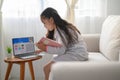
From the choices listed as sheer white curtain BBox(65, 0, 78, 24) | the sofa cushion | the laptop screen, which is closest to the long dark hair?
the sofa cushion

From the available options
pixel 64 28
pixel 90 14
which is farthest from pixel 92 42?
pixel 64 28

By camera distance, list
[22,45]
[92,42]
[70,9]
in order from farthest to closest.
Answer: [70,9]
[92,42]
[22,45]

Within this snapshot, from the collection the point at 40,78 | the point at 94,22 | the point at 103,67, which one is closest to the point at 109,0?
the point at 94,22

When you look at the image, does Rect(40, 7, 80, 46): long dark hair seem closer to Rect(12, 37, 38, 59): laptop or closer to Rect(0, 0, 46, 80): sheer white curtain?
Rect(12, 37, 38, 59): laptop

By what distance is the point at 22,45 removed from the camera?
2.38 meters

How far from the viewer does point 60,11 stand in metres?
3.09

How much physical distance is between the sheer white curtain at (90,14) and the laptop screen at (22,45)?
36.2 inches

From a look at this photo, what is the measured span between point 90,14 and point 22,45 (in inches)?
45.5

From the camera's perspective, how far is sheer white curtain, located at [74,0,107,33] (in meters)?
3.06

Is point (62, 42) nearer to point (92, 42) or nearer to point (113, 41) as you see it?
point (113, 41)

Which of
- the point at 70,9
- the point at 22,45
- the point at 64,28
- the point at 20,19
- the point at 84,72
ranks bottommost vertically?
the point at 84,72

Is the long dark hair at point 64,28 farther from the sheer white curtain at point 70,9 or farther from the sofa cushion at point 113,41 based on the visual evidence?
the sheer white curtain at point 70,9

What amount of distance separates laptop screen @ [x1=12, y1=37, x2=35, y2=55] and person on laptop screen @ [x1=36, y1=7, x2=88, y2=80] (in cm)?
36

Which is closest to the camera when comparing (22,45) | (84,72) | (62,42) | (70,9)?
(84,72)
